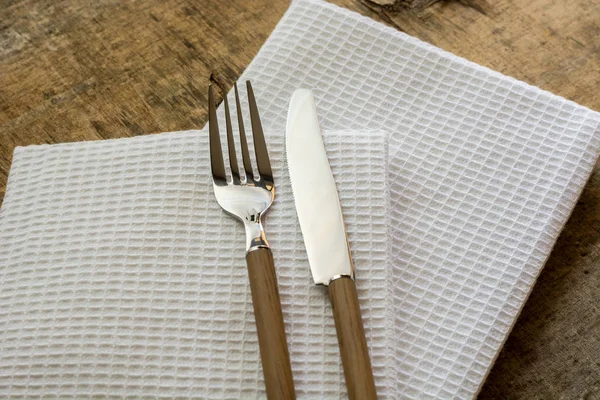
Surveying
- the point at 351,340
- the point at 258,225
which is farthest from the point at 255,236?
the point at 351,340

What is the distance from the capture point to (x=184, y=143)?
23.5 inches

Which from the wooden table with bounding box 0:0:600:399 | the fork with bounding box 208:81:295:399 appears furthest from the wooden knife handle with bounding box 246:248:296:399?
the wooden table with bounding box 0:0:600:399

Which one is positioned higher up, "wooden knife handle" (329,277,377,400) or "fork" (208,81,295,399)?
"fork" (208,81,295,399)

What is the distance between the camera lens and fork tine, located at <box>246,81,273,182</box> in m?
0.58

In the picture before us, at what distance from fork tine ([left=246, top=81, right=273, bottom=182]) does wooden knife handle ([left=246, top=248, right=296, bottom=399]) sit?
82 mm

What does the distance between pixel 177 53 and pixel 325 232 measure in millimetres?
361

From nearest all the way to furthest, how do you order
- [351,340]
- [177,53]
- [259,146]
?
[351,340], [259,146], [177,53]

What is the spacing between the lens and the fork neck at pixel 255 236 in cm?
53

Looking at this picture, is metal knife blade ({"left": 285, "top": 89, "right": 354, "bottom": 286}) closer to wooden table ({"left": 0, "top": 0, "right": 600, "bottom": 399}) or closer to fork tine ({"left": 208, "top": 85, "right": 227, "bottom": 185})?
fork tine ({"left": 208, "top": 85, "right": 227, "bottom": 185})

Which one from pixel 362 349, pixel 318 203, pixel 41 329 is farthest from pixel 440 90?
pixel 41 329

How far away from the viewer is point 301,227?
0.55m

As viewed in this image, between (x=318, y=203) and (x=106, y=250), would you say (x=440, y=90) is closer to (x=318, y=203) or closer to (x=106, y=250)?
(x=318, y=203)

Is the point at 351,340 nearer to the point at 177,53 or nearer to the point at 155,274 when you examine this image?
the point at 155,274

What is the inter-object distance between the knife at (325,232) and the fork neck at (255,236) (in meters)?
0.03
